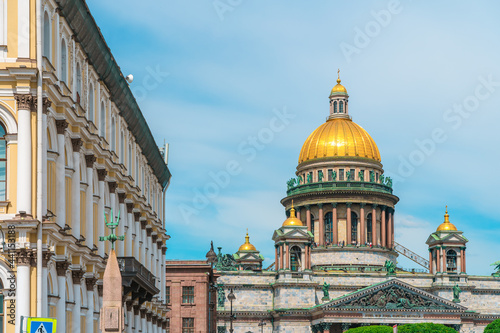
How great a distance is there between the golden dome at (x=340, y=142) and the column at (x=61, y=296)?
122582mm

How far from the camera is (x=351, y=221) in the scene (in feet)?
525

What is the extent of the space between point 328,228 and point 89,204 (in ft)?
379

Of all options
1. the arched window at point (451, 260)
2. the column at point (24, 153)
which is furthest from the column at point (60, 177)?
the arched window at point (451, 260)

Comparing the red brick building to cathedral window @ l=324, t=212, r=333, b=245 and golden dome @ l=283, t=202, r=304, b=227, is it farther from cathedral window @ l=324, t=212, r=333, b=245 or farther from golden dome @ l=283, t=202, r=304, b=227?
cathedral window @ l=324, t=212, r=333, b=245

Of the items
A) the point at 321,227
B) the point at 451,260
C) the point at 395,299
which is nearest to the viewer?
the point at 395,299

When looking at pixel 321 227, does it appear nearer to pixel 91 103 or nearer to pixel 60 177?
pixel 91 103

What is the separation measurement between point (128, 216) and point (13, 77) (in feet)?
72.5

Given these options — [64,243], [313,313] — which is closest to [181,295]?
[313,313]

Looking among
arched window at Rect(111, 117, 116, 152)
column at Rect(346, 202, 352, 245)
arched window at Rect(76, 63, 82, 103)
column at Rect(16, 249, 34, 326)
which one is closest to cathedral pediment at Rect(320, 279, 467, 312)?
column at Rect(346, 202, 352, 245)

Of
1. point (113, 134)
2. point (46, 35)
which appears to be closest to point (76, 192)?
point (46, 35)

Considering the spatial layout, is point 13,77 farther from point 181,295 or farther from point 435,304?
point 435,304

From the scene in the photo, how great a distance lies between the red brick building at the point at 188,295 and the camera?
113 m

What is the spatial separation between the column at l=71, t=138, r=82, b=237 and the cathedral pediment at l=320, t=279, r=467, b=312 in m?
102

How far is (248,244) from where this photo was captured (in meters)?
166
